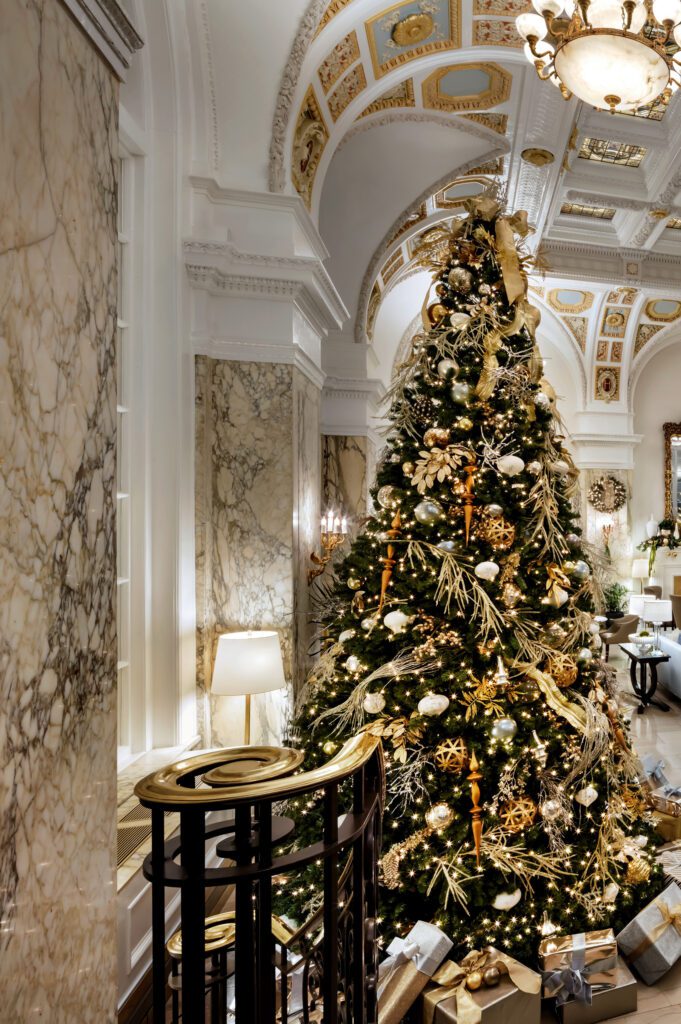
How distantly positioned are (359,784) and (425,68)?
5659 mm

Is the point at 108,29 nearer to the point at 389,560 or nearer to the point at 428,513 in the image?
the point at 428,513

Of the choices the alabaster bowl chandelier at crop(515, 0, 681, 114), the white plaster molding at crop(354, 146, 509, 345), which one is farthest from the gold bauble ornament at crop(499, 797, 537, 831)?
the white plaster molding at crop(354, 146, 509, 345)

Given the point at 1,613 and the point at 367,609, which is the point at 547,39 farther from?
the point at 1,613

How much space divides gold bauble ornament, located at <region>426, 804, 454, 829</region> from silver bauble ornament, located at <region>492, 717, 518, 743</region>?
0.41 metres

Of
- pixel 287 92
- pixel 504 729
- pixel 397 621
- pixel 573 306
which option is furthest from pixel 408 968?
pixel 573 306

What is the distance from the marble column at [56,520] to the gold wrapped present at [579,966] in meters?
1.96

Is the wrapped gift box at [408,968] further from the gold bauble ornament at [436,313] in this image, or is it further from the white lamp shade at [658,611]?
the white lamp shade at [658,611]

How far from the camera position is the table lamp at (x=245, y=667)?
3281 mm

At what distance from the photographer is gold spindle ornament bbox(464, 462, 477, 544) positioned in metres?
3.07

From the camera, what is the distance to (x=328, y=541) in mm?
4977

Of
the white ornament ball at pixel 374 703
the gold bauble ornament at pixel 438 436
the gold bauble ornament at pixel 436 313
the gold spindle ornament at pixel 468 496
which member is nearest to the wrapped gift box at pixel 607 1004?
the white ornament ball at pixel 374 703

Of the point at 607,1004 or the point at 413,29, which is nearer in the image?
the point at 607,1004

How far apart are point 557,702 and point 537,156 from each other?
616cm

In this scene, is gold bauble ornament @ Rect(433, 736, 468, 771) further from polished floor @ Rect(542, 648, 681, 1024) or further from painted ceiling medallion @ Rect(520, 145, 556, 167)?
painted ceiling medallion @ Rect(520, 145, 556, 167)
